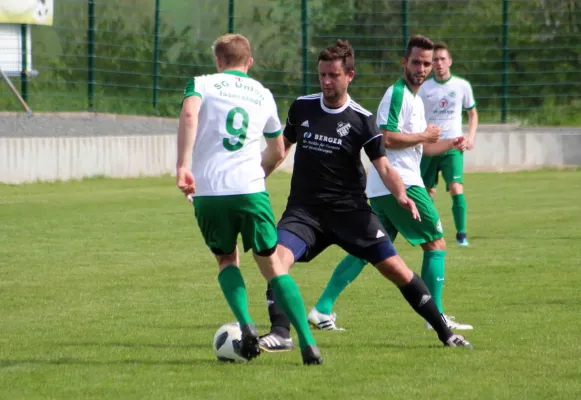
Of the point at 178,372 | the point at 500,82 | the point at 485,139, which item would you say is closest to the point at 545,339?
the point at 178,372

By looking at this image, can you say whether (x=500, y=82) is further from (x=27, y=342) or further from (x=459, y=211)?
(x=27, y=342)

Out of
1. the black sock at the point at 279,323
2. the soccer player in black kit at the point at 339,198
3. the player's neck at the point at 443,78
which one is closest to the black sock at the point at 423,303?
the soccer player in black kit at the point at 339,198

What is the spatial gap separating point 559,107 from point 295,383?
69.6ft

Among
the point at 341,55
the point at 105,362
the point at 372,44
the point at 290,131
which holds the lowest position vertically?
the point at 105,362

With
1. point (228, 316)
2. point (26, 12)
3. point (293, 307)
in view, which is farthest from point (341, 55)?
point (26, 12)

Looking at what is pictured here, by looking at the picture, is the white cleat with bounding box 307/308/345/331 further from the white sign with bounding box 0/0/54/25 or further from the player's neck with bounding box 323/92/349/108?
the white sign with bounding box 0/0/54/25

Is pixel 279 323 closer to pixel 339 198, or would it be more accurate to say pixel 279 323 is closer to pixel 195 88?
pixel 339 198

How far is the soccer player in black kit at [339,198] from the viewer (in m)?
7.56

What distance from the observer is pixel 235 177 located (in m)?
6.97

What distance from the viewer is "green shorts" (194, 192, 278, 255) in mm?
6980

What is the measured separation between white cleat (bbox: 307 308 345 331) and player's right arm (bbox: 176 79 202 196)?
2136 millimetres

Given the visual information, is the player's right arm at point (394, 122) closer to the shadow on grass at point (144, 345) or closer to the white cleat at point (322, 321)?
the white cleat at point (322, 321)

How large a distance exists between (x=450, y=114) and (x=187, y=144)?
27.2 ft

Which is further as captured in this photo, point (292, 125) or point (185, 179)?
point (292, 125)
